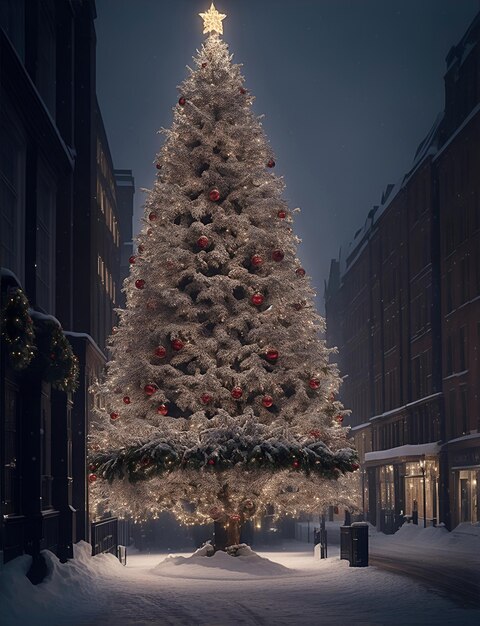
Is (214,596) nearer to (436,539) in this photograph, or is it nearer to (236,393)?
(236,393)

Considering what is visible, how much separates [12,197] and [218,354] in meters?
7.56

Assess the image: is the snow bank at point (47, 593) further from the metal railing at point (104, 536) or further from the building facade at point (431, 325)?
the building facade at point (431, 325)

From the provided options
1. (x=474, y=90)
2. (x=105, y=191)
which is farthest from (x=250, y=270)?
(x=474, y=90)

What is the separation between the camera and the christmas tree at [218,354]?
26.8 m

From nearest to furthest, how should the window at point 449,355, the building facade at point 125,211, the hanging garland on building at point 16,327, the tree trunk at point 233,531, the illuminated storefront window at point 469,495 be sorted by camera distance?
the hanging garland on building at point 16,327, the tree trunk at point 233,531, the illuminated storefront window at point 469,495, the window at point 449,355, the building facade at point 125,211

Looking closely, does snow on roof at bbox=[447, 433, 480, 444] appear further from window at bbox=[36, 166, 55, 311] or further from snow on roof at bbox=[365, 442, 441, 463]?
window at bbox=[36, 166, 55, 311]

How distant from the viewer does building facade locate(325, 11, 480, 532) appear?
58.5 m

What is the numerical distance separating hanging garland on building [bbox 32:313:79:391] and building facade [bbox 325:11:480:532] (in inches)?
1461

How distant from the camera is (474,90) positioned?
59531 millimetres

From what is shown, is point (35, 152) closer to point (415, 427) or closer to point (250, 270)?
point (250, 270)

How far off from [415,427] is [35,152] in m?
49.3

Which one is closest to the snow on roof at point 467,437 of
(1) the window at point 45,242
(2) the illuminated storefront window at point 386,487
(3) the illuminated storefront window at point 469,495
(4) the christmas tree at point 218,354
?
(3) the illuminated storefront window at point 469,495

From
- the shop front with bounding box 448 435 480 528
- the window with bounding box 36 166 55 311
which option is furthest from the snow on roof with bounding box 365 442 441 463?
the window with bounding box 36 166 55 311

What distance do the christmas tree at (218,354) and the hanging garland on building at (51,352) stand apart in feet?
16.1
